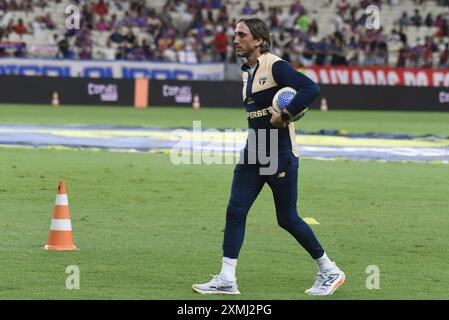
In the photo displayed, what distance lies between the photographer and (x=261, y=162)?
9289mm

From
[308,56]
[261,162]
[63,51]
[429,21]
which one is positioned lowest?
[261,162]

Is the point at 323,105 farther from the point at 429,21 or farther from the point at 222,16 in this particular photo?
the point at 429,21

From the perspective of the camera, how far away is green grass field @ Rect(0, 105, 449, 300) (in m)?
9.62

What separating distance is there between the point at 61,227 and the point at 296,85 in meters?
3.36

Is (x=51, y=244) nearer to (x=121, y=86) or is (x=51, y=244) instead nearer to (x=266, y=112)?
(x=266, y=112)

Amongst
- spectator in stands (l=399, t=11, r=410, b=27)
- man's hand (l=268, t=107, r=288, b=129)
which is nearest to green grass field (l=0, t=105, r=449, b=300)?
man's hand (l=268, t=107, r=288, b=129)

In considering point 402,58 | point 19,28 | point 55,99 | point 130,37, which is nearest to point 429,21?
point 402,58

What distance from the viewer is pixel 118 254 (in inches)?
434

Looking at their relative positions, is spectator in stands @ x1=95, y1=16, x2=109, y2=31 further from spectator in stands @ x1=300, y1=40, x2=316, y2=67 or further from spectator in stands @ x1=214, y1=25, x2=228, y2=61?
spectator in stands @ x1=300, y1=40, x2=316, y2=67

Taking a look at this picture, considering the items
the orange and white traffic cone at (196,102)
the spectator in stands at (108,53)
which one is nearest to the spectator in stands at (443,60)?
the orange and white traffic cone at (196,102)

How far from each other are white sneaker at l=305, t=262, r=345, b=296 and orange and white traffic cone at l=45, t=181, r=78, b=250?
298 centimetres

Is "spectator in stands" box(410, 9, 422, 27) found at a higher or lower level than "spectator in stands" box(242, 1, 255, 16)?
lower
